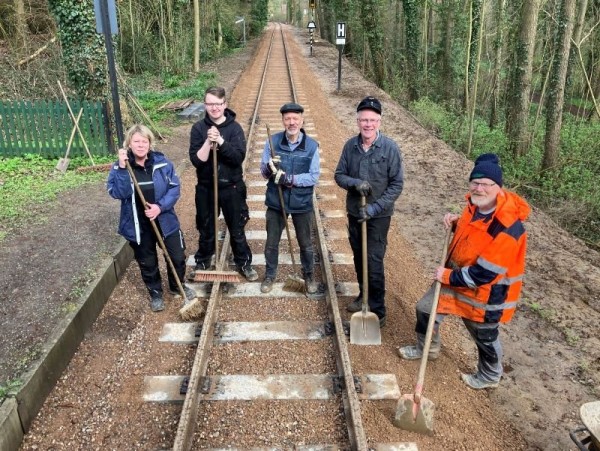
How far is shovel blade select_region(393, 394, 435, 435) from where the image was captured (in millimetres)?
3682

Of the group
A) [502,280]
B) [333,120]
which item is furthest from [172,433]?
[333,120]

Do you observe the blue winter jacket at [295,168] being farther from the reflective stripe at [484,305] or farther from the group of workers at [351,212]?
the reflective stripe at [484,305]

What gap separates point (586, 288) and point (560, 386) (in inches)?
79.9

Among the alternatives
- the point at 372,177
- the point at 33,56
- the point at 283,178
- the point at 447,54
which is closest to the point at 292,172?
the point at 283,178

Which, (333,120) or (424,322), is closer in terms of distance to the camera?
(424,322)

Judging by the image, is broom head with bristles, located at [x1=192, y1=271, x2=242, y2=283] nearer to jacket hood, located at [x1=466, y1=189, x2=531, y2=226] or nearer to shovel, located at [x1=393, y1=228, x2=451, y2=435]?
shovel, located at [x1=393, y1=228, x2=451, y2=435]

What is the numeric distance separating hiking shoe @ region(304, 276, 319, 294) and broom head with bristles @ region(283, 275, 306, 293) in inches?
1.9

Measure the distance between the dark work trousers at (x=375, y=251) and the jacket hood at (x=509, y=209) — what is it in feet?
4.23

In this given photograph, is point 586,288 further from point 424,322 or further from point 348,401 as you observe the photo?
point 348,401

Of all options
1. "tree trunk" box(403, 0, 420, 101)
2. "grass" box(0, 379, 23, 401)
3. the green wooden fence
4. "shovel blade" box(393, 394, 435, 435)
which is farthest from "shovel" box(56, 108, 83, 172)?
"tree trunk" box(403, 0, 420, 101)

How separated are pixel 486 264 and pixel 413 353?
4.50ft

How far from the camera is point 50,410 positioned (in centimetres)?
398

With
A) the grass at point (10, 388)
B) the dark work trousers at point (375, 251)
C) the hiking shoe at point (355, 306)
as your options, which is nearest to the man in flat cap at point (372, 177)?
the dark work trousers at point (375, 251)

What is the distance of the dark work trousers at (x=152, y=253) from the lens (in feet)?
16.4
